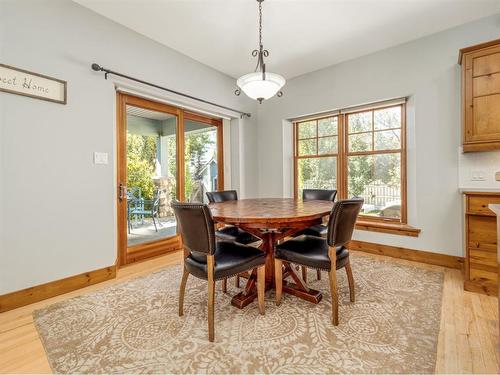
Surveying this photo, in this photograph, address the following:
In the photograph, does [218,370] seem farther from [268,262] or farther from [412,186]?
[412,186]

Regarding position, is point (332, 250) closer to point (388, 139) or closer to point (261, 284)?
→ point (261, 284)

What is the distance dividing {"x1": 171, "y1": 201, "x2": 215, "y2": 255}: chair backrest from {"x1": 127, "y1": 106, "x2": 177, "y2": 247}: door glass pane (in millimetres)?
1812

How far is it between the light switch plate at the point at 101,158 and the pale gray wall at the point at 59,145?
5cm

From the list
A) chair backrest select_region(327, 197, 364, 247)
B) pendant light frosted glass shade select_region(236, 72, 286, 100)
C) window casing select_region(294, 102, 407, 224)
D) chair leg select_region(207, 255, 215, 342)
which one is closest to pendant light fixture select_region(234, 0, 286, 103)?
pendant light frosted glass shade select_region(236, 72, 286, 100)

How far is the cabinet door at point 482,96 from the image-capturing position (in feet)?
7.56

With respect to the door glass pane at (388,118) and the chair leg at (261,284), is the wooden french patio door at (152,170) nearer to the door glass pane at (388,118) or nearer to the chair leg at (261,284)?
the chair leg at (261,284)

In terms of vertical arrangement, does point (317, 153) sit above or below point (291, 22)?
below

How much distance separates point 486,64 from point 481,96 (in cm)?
29

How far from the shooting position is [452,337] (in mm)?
1566

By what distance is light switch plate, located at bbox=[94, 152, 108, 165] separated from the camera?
8.35 feet

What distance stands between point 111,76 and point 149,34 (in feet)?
2.44

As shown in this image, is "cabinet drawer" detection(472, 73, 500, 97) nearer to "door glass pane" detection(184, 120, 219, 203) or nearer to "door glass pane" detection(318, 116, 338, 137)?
"door glass pane" detection(318, 116, 338, 137)

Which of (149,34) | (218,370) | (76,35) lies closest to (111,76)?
(76,35)

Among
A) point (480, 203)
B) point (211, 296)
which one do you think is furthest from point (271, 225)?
point (480, 203)
